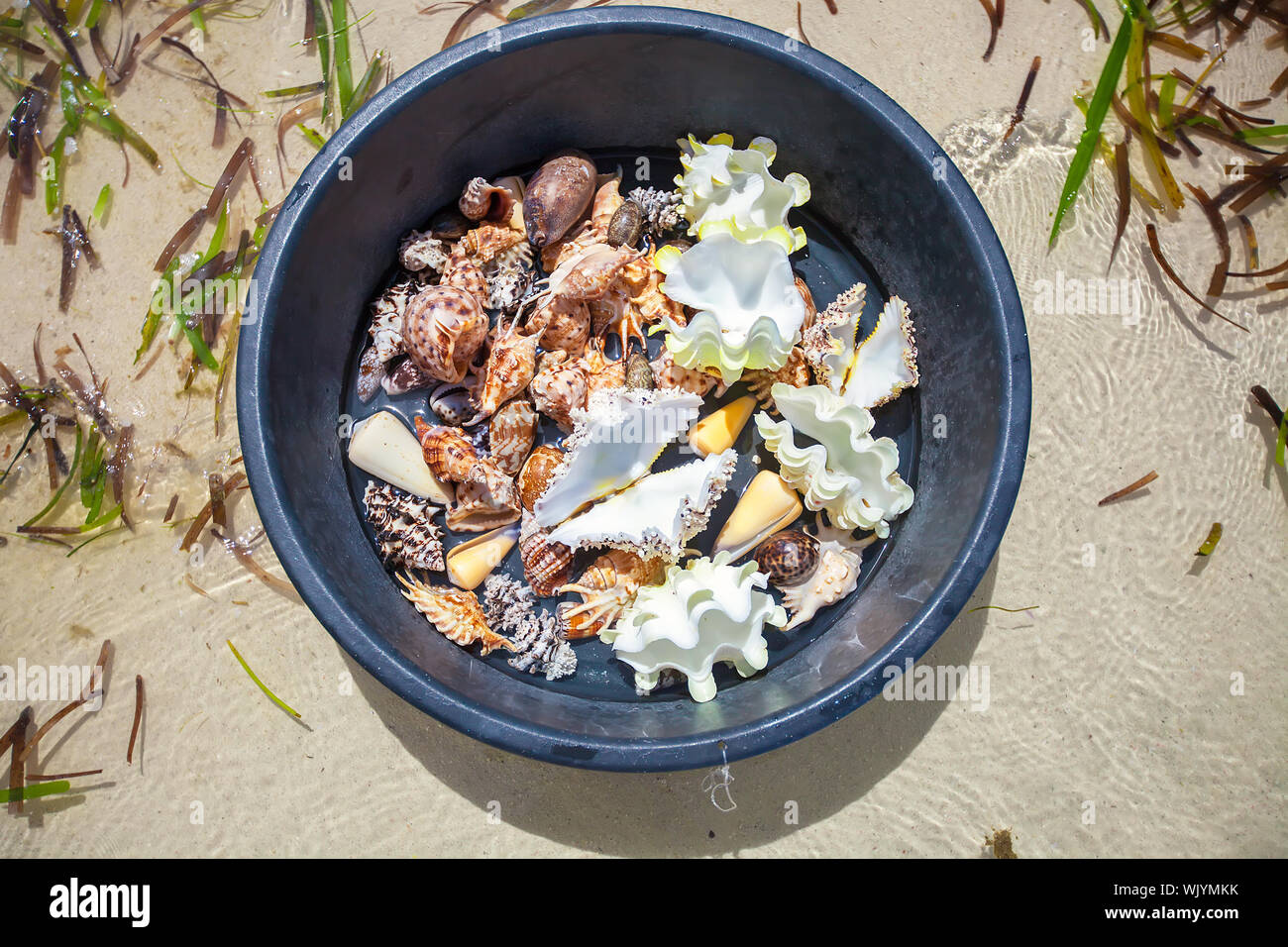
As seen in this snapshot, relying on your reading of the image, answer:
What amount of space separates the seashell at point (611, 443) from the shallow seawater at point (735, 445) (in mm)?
126

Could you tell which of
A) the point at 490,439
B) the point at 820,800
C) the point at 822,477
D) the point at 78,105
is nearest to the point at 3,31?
the point at 78,105

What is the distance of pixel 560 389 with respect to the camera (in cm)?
206

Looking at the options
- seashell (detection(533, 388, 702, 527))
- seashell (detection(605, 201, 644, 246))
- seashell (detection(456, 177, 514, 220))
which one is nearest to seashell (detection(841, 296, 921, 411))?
seashell (detection(533, 388, 702, 527))

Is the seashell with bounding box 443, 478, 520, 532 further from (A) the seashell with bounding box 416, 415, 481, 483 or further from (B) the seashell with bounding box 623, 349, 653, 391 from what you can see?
(B) the seashell with bounding box 623, 349, 653, 391

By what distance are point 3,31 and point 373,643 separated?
94.5 inches

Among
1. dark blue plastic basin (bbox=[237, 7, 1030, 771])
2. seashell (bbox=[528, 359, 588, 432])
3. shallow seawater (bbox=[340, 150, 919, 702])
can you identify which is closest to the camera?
dark blue plastic basin (bbox=[237, 7, 1030, 771])

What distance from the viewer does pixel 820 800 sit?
2.32 m

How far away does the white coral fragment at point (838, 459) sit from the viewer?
79.8 inches

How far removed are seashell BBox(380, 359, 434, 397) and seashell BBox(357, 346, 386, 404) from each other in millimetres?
25

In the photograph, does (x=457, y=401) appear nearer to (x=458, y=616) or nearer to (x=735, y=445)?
(x=458, y=616)

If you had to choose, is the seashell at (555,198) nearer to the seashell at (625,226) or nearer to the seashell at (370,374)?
the seashell at (625,226)

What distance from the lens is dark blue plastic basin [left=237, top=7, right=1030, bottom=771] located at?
72.5 inches

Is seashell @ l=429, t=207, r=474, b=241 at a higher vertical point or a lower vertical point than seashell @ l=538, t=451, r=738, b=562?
higher

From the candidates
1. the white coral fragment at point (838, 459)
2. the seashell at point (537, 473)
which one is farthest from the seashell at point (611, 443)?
the white coral fragment at point (838, 459)
